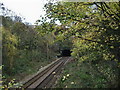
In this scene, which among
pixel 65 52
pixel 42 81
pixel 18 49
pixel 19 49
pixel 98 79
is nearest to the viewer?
pixel 98 79

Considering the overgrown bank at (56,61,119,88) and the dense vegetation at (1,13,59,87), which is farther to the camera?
the dense vegetation at (1,13,59,87)

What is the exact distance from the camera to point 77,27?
410 cm

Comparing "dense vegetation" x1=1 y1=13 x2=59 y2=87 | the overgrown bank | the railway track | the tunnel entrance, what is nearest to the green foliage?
"dense vegetation" x1=1 y1=13 x2=59 y2=87

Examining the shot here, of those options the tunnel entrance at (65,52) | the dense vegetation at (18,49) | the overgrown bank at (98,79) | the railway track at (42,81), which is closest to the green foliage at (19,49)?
the dense vegetation at (18,49)

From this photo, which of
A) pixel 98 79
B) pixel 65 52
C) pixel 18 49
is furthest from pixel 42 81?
pixel 65 52

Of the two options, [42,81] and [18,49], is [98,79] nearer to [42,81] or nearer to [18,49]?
[42,81]

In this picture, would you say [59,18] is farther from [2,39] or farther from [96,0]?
[2,39]

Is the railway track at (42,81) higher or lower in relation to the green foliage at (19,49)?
lower

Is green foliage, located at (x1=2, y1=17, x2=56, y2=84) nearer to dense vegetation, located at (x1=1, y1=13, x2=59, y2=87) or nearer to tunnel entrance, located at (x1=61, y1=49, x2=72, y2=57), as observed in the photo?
dense vegetation, located at (x1=1, y1=13, x2=59, y2=87)

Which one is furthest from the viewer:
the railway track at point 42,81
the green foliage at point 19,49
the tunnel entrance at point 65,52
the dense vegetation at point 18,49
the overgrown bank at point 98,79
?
the tunnel entrance at point 65,52

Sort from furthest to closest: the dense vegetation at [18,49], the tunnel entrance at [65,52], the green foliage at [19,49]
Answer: the tunnel entrance at [65,52], the green foliage at [19,49], the dense vegetation at [18,49]

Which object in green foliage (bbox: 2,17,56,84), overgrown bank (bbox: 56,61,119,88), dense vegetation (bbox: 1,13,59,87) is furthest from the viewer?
green foliage (bbox: 2,17,56,84)

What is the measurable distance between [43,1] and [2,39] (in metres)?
9.67

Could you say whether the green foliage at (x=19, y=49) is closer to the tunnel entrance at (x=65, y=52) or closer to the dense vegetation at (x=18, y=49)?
the dense vegetation at (x=18, y=49)
